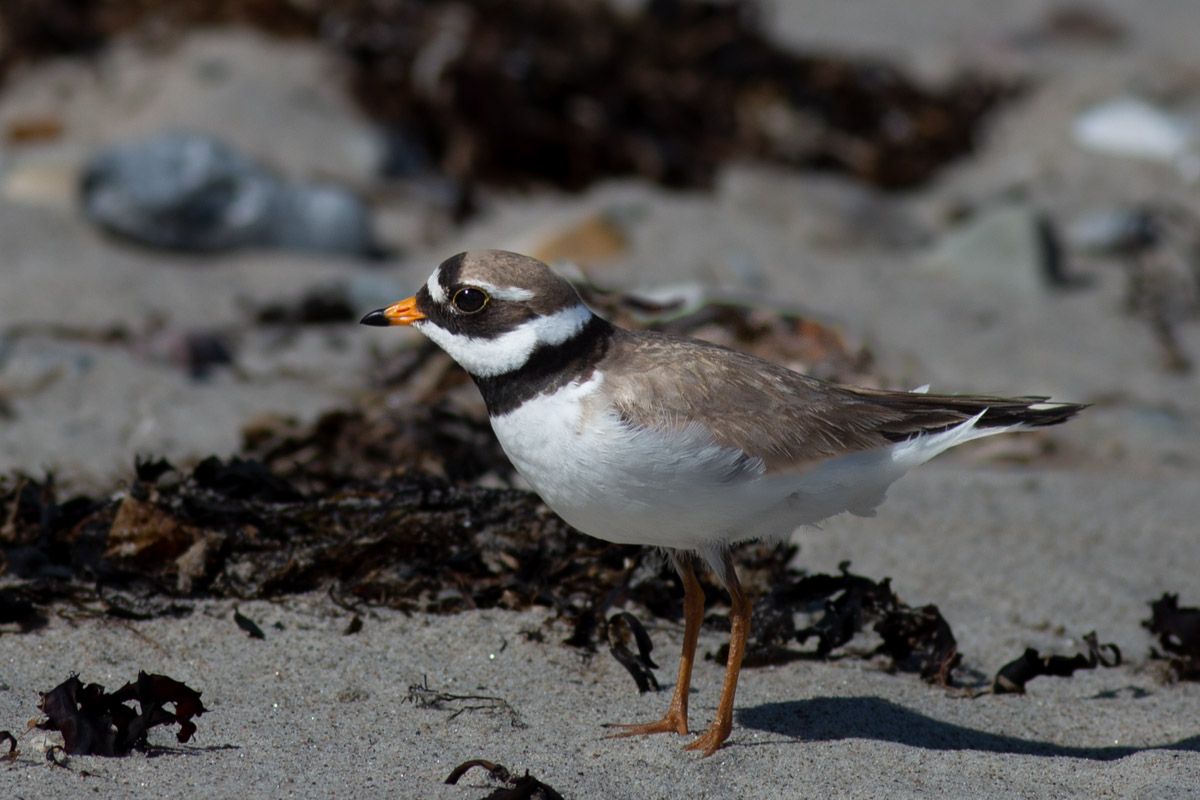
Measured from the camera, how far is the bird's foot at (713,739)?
141 inches

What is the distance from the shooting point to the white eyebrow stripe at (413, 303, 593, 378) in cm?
357

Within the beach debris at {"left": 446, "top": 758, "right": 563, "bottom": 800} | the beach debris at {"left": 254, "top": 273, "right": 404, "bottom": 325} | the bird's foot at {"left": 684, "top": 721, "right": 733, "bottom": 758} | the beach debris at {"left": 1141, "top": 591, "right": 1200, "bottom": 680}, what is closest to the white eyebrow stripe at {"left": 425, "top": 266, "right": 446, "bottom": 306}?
the beach debris at {"left": 446, "top": 758, "right": 563, "bottom": 800}

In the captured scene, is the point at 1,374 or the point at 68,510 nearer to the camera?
the point at 68,510

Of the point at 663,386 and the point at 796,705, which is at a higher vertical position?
the point at 663,386

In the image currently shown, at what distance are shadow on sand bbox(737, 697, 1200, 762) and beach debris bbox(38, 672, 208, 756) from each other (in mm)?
1646

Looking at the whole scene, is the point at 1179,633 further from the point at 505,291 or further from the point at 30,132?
the point at 30,132

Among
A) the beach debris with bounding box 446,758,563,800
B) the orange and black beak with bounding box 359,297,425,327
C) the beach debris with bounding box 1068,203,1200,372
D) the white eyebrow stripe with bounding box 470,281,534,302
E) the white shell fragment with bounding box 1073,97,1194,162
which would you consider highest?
→ the white eyebrow stripe with bounding box 470,281,534,302

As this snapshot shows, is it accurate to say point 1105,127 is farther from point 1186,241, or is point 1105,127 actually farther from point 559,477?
point 559,477

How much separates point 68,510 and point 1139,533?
4.41 m

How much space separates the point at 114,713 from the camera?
3271 mm

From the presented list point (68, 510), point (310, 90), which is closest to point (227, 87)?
point (310, 90)

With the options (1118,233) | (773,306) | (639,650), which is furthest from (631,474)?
(1118,233)

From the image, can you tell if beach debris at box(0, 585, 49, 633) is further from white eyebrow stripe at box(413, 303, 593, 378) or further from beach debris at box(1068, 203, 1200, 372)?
beach debris at box(1068, 203, 1200, 372)

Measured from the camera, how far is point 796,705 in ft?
13.0
